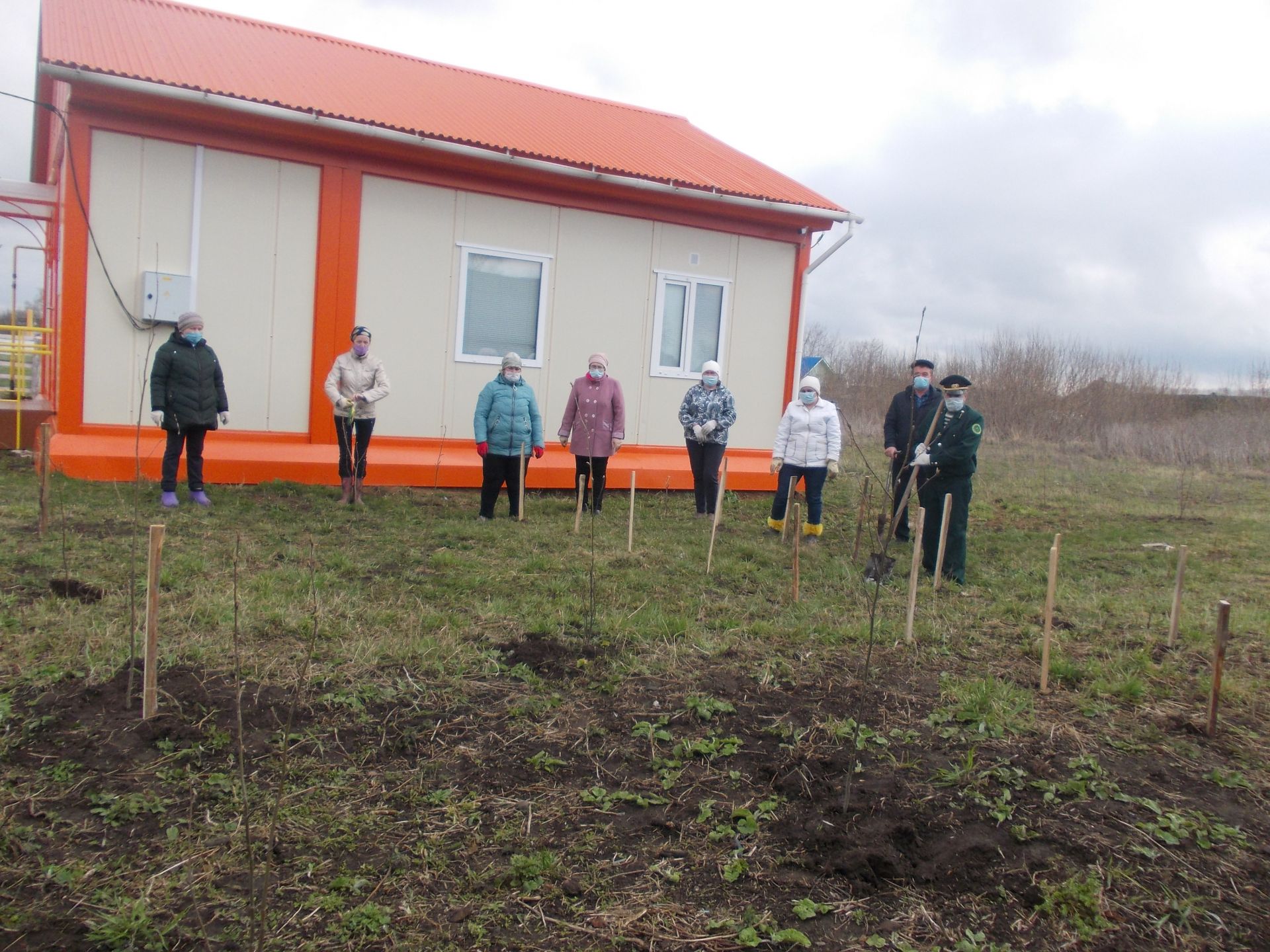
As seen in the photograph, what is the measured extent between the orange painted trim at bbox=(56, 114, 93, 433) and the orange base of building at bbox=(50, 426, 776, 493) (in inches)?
11.6

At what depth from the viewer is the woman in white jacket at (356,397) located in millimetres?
8164

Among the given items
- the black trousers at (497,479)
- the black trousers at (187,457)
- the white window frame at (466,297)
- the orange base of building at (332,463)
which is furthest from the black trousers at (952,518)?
the black trousers at (187,457)

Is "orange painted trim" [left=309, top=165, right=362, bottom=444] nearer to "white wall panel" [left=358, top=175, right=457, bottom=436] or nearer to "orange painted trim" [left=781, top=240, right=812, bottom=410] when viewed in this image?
"white wall panel" [left=358, top=175, right=457, bottom=436]

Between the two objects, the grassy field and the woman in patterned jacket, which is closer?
the grassy field

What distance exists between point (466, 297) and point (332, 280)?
1.38 m

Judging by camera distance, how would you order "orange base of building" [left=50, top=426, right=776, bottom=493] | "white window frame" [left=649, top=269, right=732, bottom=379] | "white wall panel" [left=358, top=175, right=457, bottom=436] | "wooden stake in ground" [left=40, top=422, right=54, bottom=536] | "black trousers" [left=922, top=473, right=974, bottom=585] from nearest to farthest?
1. "wooden stake in ground" [left=40, top=422, right=54, bottom=536]
2. "black trousers" [left=922, top=473, right=974, bottom=585]
3. "orange base of building" [left=50, top=426, right=776, bottom=493]
4. "white wall panel" [left=358, top=175, right=457, bottom=436]
5. "white window frame" [left=649, top=269, right=732, bottom=379]

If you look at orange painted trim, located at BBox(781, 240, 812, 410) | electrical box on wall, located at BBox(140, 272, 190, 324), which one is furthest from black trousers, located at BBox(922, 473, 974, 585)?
electrical box on wall, located at BBox(140, 272, 190, 324)

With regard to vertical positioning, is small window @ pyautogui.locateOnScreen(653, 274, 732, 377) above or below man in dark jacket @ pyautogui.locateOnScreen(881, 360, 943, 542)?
above

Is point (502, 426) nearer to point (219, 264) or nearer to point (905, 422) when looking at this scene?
point (219, 264)

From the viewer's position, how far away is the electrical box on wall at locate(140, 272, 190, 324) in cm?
844

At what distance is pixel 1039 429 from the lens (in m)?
23.8

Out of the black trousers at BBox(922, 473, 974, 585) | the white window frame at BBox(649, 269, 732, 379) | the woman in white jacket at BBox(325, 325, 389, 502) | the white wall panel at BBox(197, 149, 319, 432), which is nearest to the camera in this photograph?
the black trousers at BBox(922, 473, 974, 585)

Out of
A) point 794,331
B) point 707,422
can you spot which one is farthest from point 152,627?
point 794,331

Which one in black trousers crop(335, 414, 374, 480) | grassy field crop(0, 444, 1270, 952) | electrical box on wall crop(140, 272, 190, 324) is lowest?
grassy field crop(0, 444, 1270, 952)
